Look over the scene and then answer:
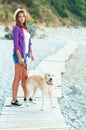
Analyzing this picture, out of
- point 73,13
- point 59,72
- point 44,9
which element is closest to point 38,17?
point 44,9

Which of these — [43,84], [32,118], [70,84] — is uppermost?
[43,84]

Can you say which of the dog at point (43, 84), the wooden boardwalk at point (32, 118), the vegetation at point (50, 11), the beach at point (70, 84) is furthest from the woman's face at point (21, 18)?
the vegetation at point (50, 11)

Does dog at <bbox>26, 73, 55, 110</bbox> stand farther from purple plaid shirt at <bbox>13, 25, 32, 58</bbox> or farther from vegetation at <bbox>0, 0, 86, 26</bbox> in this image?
vegetation at <bbox>0, 0, 86, 26</bbox>

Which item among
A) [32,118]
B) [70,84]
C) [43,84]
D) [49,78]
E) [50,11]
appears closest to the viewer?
[32,118]

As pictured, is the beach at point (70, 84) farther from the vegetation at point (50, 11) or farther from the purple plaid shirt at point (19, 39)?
the vegetation at point (50, 11)

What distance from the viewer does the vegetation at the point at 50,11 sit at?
3587cm

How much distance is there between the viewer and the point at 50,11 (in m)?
39.8

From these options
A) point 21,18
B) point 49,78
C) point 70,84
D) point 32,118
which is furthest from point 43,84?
point 70,84

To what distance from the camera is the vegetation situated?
35866 millimetres

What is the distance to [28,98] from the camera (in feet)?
24.2

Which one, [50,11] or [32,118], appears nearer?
[32,118]

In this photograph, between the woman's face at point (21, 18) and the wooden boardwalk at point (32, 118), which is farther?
the woman's face at point (21, 18)

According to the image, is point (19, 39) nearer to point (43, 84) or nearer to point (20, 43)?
point (20, 43)

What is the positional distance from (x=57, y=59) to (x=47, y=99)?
5830 millimetres
